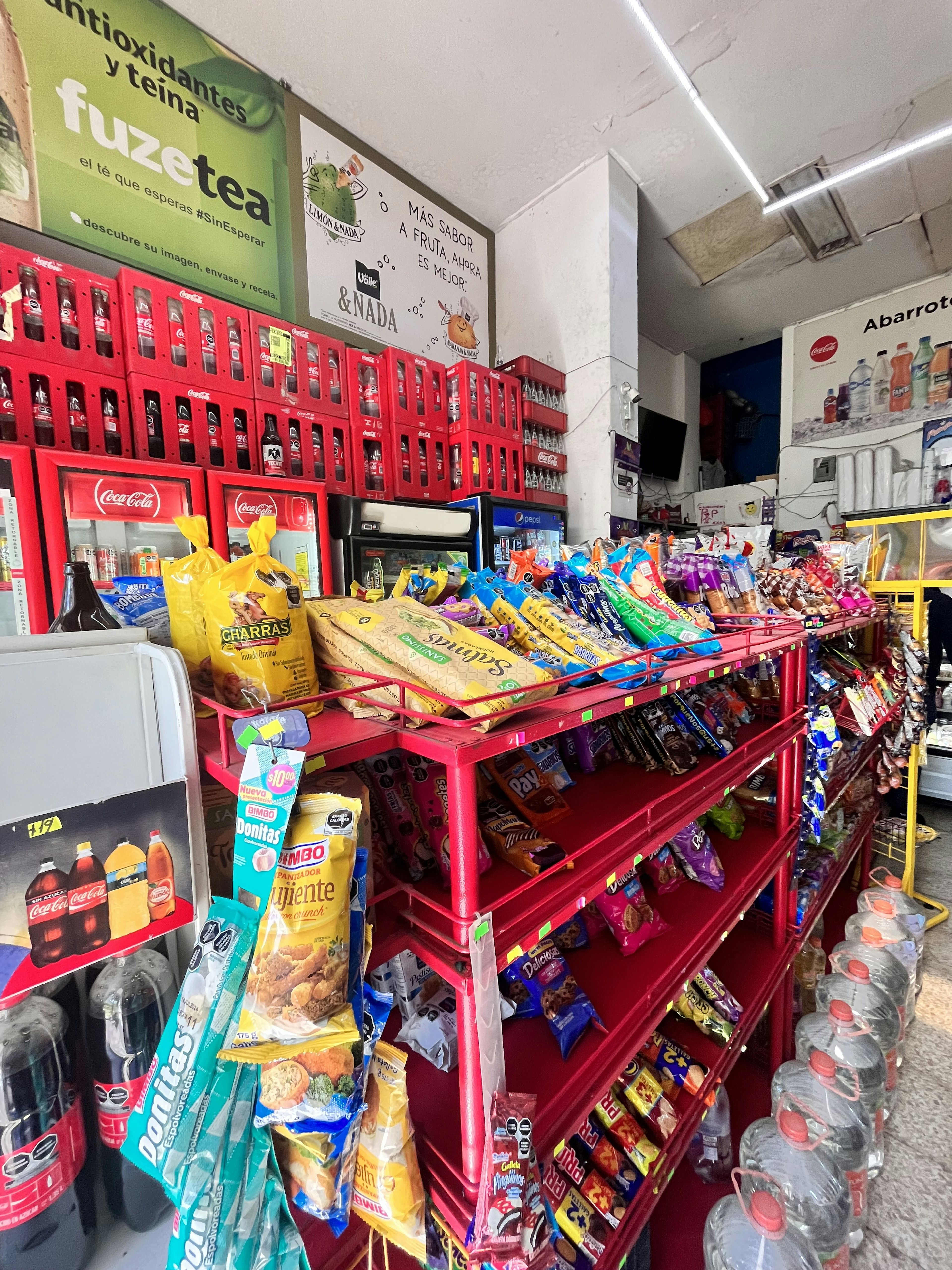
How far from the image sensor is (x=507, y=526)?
3.21 metres

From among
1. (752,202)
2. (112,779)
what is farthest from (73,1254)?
(752,202)

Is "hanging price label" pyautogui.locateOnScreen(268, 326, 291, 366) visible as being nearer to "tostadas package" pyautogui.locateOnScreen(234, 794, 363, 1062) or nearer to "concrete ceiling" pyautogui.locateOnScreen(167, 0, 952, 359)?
"concrete ceiling" pyautogui.locateOnScreen(167, 0, 952, 359)

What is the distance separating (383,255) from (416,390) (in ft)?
4.25

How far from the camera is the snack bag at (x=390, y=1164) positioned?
729 millimetres

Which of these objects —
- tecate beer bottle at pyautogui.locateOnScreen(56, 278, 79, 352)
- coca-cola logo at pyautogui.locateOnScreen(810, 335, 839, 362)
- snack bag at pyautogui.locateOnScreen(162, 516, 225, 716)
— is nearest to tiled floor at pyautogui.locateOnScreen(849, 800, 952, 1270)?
snack bag at pyautogui.locateOnScreen(162, 516, 225, 716)

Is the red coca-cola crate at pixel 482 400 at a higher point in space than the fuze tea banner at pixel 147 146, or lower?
lower

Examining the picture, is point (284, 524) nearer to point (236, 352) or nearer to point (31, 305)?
point (236, 352)

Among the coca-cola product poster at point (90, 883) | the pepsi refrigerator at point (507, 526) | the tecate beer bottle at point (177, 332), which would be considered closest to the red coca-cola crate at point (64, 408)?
the tecate beer bottle at point (177, 332)

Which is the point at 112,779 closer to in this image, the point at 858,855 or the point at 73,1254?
the point at 73,1254

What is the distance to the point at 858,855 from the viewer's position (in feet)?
9.63

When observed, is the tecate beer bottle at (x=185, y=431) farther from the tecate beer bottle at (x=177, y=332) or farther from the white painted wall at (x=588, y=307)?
the white painted wall at (x=588, y=307)

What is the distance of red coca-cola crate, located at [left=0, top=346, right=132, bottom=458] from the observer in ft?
6.53

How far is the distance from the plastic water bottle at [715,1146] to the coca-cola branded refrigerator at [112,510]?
2517mm

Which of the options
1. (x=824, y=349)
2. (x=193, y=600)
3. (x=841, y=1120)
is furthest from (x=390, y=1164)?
(x=824, y=349)
